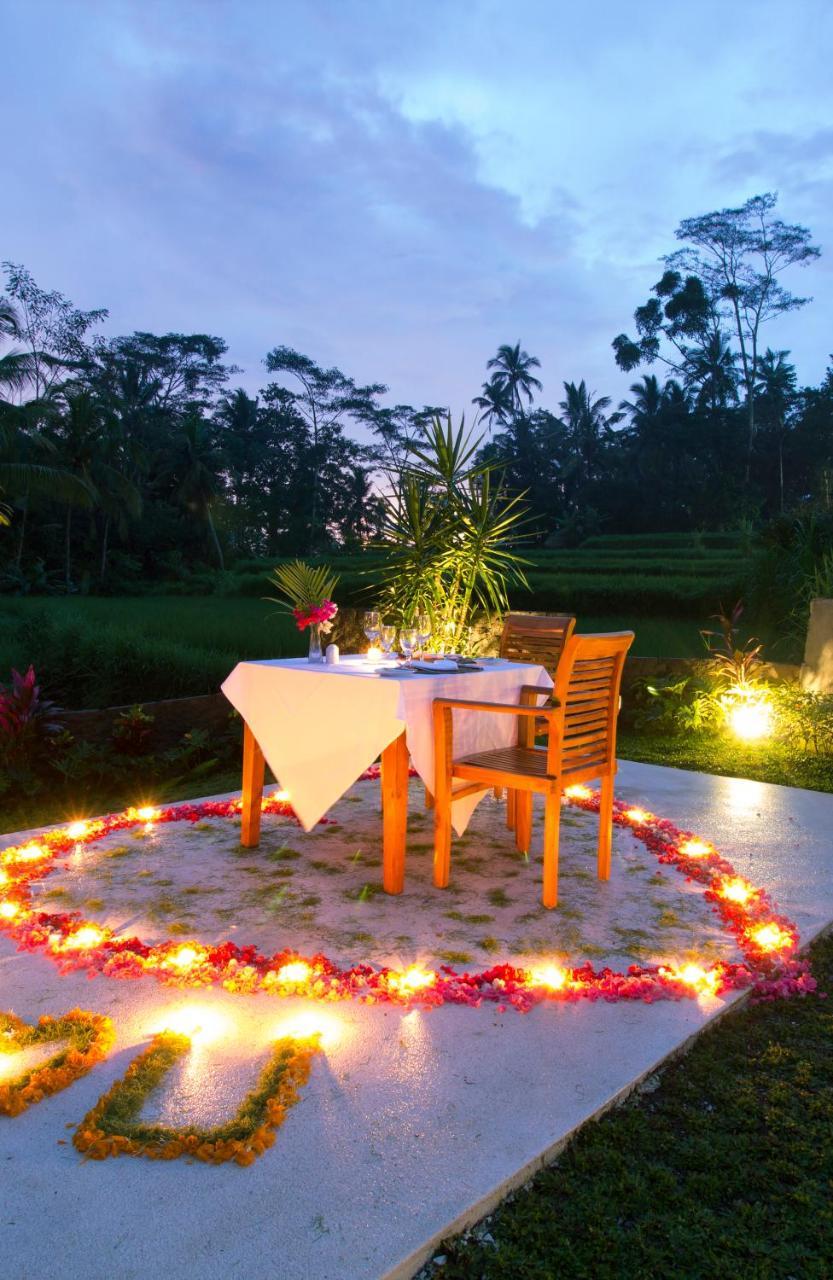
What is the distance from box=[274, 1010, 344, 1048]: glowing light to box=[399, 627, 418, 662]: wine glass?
1.68m

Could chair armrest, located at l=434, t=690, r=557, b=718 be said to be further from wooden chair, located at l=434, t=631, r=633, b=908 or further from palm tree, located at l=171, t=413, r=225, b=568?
palm tree, located at l=171, t=413, r=225, b=568

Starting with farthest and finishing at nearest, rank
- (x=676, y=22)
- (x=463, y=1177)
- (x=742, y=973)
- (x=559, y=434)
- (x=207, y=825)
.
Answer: (x=559, y=434) < (x=676, y=22) < (x=207, y=825) < (x=742, y=973) < (x=463, y=1177)

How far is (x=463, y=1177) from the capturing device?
1.52m

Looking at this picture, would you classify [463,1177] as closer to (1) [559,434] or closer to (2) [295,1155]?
(2) [295,1155]

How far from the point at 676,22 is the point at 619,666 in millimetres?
6558

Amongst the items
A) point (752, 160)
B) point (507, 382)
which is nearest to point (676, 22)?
point (752, 160)

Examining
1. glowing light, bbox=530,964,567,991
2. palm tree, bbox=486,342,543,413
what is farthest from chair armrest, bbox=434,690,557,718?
palm tree, bbox=486,342,543,413

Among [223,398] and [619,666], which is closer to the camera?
[619,666]

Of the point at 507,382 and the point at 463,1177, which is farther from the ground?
the point at 507,382

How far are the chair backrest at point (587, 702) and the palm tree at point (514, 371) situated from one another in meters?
43.9

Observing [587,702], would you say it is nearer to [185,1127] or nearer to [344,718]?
[344,718]

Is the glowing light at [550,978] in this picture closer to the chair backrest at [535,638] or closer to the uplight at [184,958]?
the uplight at [184,958]

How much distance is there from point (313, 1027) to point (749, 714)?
4.84 meters

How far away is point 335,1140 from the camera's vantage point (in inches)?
64.1
